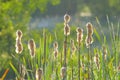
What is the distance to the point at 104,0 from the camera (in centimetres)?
→ 5603

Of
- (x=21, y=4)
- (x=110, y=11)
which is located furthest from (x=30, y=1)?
(x=110, y=11)

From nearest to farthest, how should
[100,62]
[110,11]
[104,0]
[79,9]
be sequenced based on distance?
[100,62] < [110,11] < [104,0] < [79,9]

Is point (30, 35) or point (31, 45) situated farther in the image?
point (30, 35)

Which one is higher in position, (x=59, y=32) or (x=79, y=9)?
(x=79, y=9)

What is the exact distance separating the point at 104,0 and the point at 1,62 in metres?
44.7

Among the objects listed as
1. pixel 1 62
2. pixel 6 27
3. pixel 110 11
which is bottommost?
pixel 1 62

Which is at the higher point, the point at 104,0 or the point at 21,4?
the point at 104,0

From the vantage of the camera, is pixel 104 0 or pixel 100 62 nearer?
pixel 100 62

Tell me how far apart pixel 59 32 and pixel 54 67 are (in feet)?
33.1

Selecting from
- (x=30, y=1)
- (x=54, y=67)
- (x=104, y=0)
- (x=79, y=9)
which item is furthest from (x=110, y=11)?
(x=54, y=67)

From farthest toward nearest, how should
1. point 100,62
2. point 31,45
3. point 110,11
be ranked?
point 110,11, point 100,62, point 31,45

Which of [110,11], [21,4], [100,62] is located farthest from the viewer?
[110,11]

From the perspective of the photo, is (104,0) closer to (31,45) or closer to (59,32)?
(59,32)

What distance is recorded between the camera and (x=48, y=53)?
4031mm
